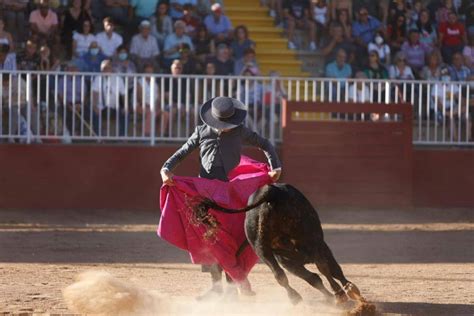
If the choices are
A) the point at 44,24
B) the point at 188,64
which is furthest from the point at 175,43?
the point at 44,24

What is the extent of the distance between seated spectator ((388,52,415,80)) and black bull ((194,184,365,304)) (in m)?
9.69

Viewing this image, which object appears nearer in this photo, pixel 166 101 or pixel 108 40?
pixel 166 101

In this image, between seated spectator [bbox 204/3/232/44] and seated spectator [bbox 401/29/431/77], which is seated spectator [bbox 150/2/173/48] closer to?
seated spectator [bbox 204/3/232/44]

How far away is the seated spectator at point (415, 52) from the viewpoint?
1796cm

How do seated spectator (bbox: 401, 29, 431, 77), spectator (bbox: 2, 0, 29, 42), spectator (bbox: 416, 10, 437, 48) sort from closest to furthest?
spectator (bbox: 2, 0, 29, 42) < seated spectator (bbox: 401, 29, 431, 77) < spectator (bbox: 416, 10, 437, 48)

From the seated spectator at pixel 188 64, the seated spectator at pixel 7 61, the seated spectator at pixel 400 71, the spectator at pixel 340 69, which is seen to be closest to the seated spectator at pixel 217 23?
the seated spectator at pixel 188 64

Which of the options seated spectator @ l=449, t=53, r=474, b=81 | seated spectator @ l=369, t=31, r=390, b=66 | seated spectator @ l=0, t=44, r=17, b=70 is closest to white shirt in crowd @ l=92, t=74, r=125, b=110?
seated spectator @ l=0, t=44, r=17, b=70

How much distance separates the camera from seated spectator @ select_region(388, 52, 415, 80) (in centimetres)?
1733

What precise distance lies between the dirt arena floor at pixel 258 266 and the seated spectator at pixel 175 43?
2.43 metres

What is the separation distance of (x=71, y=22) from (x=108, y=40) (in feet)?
2.03

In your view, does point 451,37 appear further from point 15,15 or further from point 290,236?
point 290,236

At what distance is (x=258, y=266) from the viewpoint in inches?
442

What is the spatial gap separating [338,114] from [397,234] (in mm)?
2566

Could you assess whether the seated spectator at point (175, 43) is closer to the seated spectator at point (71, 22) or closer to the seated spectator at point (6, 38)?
the seated spectator at point (71, 22)
